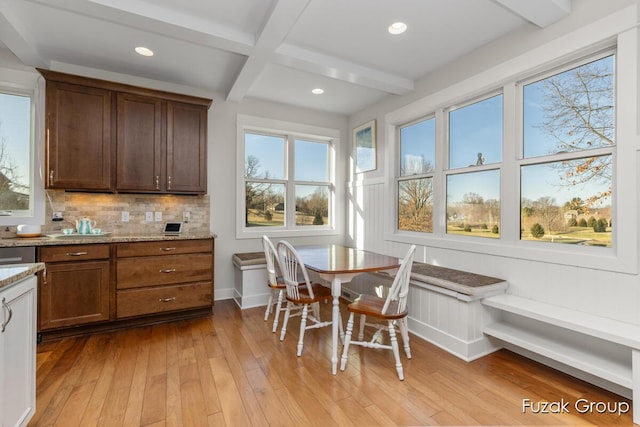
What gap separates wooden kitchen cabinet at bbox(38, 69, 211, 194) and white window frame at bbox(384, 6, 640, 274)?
274cm

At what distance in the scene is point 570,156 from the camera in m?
2.21

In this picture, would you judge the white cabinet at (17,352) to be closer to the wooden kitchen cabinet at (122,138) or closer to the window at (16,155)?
the wooden kitchen cabinet at (122,138)

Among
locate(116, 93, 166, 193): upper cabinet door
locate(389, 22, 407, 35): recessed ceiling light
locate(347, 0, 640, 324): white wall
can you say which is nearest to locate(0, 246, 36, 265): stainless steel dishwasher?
locate(116, 93, 166, 193): upper cabinet door

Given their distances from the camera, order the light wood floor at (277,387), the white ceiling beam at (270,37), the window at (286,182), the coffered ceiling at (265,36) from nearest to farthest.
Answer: the light wood floor at (277,387)
the white ceiling beam at (270,37)
the coffered ceiling at (265,36)
the window at (286,182)

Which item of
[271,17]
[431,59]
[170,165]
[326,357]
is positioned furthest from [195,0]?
[326,357]

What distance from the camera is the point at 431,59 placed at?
298 cm

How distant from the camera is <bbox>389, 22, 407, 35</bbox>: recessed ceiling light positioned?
242 cm

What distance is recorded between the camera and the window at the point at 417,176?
3418 millimetres

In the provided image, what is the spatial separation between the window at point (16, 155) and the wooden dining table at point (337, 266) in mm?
2882

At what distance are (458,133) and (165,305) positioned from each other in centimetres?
354

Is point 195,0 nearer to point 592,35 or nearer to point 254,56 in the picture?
point 254,56

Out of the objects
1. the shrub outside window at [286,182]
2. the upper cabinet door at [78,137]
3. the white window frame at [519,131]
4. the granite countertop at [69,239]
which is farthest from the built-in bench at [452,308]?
the upper cabinet door at [78,137]

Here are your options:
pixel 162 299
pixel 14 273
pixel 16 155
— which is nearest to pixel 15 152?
pixel 16 155

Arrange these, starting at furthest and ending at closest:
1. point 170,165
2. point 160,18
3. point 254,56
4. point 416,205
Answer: point 416,205 → point 170,165 → point 254,56 → point 160,18
